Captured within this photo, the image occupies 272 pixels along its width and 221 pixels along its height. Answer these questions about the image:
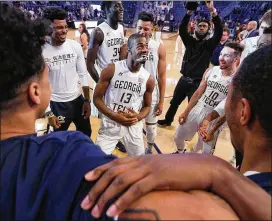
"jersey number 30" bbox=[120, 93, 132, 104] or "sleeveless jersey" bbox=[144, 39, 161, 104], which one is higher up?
"sleeveless jersey" bbox=[144, 39, 161, 104]

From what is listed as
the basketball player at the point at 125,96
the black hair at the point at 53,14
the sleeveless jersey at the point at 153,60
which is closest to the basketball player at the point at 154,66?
the sleeveless jersey at the point at 153,60

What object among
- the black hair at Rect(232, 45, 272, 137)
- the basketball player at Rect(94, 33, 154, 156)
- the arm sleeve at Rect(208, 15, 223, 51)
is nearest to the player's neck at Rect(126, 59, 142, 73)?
the basketball player at Rect(94, 33, 154, 156)

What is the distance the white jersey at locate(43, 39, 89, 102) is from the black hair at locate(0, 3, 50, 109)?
2.18m

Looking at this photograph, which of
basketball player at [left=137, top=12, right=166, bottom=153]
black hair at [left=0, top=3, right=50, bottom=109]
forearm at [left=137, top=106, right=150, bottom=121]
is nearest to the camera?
black hair at [left=0, top=3, right=50, bottom=109]

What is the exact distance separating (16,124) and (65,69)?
7.74 ft

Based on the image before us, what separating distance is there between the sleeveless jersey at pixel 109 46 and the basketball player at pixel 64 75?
63cm

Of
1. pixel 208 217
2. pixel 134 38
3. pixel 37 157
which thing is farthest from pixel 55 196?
pixel 134 38

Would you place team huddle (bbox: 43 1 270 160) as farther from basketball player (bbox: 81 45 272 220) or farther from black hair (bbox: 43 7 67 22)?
basketball player (bbox: 81 45 272 220)

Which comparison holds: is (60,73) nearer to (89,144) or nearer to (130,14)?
(89,144)

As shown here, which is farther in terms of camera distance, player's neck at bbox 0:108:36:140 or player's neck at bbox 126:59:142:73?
player's neck at bbox 126:59:142:73

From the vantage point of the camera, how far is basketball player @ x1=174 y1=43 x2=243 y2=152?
3.40 meters

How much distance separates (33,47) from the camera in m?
1.02

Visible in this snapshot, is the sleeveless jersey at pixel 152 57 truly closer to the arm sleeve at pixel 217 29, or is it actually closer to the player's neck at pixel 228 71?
the arm sleeve at pixel 217 29

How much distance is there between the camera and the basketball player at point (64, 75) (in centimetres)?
320
